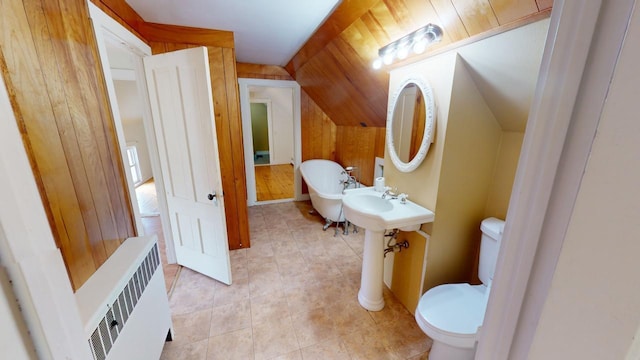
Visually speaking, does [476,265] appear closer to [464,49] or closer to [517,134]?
[517,134]

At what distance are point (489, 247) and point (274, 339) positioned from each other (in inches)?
61.1

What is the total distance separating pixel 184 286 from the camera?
6.97 ft

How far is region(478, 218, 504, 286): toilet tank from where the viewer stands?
4.75 ft

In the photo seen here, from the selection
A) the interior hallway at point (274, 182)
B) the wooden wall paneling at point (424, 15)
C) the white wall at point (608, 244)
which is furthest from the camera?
the interior hallway at point (274, 182)

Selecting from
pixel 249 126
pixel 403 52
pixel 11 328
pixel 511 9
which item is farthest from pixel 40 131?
pixel 249 126

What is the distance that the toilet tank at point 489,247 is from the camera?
4.75ft

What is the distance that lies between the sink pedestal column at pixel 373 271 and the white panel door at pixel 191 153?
1.18 metres

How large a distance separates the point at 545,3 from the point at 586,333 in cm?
117

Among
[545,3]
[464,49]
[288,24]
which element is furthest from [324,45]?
[545,3]

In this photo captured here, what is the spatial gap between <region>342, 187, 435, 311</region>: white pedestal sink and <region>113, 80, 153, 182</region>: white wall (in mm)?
4505

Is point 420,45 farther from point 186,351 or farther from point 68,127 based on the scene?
point 186,351

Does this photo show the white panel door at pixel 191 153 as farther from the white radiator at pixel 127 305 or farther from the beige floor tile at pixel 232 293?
the white radiator at pixel 127 305

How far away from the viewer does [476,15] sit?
3.67ft

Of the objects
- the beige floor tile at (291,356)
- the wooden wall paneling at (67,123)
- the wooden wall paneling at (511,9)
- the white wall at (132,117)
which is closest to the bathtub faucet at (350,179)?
the beige floor tile at (291,356)
